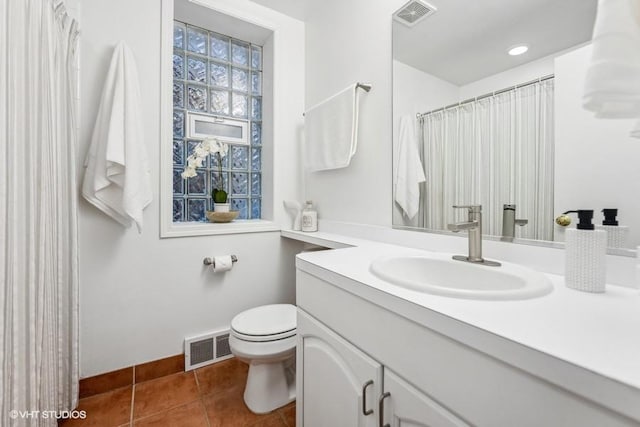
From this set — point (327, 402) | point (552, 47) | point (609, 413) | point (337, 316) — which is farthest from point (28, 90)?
point (552, 47)

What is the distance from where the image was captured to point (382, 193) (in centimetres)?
145

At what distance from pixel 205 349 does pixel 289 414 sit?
678 millimetres

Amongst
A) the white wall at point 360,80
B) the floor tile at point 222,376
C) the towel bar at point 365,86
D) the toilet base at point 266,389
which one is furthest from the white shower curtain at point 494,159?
the floor tile at point 222,376

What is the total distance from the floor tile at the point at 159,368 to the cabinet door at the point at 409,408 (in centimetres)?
142

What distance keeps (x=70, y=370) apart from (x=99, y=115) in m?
1.20

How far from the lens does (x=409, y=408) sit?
23.1 inches

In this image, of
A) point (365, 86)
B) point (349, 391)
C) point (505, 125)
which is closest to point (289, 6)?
point (365, 86)

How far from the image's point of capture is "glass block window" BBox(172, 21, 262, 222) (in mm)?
1857

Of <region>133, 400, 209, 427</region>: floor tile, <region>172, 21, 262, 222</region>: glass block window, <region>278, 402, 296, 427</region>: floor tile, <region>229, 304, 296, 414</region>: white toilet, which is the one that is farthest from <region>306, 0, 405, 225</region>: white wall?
<region>133, 400, 209, 427</region>: floor tile

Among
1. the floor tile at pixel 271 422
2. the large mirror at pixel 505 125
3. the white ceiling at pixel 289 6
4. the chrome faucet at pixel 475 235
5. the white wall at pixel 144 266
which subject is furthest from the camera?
the white ceiling at pixel 289 6

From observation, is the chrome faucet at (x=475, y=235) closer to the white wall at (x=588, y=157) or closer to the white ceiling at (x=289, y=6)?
the white wall at (x=588, y=157)

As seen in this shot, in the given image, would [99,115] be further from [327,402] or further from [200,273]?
[327,402]

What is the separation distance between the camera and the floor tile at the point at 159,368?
1.51 meters

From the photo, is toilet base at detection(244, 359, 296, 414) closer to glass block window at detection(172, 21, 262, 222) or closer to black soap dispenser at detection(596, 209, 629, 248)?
glass block window at detection(172, 21, 262, 222)
